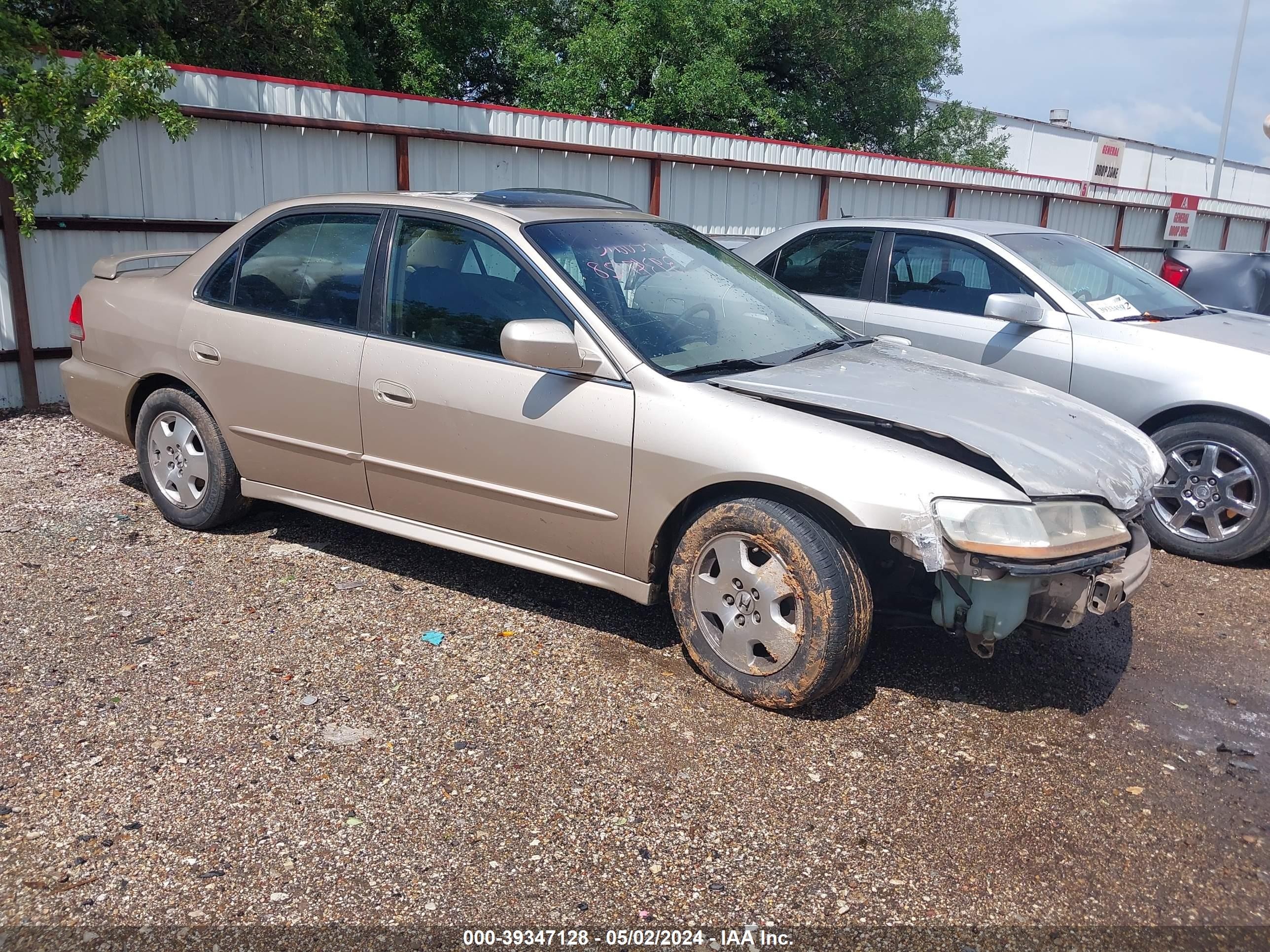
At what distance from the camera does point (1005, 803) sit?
322cm

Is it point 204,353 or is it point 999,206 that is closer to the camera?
point 204,353

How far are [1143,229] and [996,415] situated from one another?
18.3m

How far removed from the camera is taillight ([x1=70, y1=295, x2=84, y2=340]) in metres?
5.56

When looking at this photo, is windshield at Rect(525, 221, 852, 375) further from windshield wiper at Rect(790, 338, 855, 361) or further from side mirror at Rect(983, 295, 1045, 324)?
side mirror at Rect(983, 295, 1045, 324)

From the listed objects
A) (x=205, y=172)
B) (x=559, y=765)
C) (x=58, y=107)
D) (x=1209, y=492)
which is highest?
(x=58, y=107)

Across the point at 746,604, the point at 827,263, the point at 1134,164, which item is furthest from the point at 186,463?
the point at 1134,164

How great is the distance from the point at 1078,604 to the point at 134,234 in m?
7.32

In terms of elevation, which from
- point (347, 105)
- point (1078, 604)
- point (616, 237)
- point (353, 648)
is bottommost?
point (353, 648)

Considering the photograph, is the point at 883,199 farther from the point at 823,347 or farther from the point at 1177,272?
the point at 823,347

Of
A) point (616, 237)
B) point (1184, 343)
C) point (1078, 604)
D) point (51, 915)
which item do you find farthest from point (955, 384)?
point (51, 915)

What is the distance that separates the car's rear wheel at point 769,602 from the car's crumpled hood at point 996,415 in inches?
17.7

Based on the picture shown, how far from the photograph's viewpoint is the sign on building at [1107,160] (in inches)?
1689

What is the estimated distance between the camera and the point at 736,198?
1244 centimetres

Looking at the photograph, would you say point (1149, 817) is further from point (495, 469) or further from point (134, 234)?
point (134, 234)
